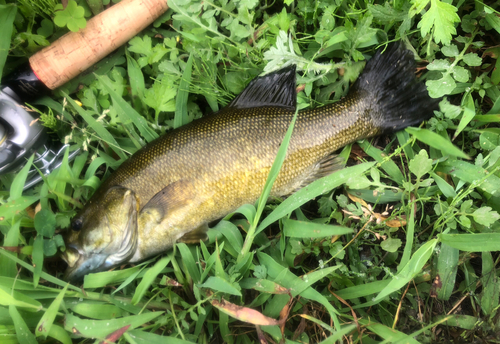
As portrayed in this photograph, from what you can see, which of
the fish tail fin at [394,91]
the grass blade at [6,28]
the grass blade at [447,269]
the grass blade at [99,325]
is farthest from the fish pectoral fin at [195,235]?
the grass blade at [6,28]

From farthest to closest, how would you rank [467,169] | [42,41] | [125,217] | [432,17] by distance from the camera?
[42,41] < [467,169] < [125,217] < [432,17]

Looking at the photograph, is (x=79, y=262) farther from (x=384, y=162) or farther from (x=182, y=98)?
(x=384, y=162)

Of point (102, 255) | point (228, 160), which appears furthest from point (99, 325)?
point (228, 160)

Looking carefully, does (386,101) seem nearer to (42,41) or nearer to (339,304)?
(339,304)

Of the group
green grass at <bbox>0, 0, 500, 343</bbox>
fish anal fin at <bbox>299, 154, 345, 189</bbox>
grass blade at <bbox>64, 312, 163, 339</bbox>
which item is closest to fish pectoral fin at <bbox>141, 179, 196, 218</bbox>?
green grass at <bbox>0, 0, 500, 343</bbox>

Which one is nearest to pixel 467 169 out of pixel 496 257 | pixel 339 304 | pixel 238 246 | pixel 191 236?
pixel 496 257

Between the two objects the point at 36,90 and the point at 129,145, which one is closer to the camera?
the point at 36,90

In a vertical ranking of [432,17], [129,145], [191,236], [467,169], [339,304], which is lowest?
[339,304]
